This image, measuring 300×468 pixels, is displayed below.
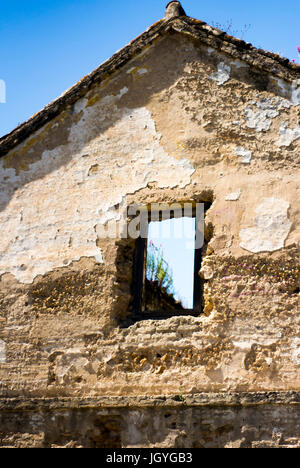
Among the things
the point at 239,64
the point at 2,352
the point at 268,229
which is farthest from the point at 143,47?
the point at 2,352

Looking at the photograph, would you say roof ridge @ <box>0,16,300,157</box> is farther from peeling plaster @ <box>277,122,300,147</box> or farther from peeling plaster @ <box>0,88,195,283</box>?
peeling plaster @ <box>277,122,300,147</box>

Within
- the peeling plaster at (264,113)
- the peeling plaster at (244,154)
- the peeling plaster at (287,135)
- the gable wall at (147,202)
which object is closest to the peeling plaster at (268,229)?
the gable wall at (147,202)

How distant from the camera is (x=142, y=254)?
5488mm

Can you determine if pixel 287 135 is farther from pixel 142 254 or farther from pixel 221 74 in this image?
pixel 142 254

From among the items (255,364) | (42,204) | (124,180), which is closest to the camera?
(255,364)

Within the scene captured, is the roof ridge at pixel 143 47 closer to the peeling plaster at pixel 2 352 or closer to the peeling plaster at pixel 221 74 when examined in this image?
the peeling plaster at pixel 221 74

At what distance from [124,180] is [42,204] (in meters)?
1.01

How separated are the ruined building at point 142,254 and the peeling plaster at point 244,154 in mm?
11

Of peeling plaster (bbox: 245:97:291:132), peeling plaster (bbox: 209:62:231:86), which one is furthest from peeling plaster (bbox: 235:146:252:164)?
peeling plaster (bbox: 209:62:231:86)

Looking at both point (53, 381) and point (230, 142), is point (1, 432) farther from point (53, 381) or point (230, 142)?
point (230, 142)

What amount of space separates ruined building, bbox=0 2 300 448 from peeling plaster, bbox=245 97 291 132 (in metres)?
0.01

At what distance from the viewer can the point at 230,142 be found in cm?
530
